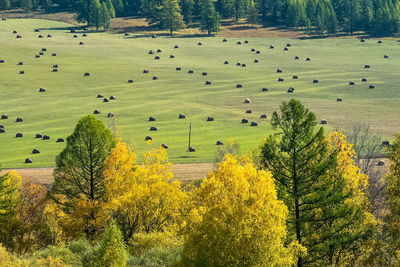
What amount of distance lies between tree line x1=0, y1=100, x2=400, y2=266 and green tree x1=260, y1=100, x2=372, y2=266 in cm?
8

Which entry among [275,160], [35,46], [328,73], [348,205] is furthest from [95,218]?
[35,46]

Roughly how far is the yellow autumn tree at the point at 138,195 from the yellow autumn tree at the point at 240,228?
14812 mm

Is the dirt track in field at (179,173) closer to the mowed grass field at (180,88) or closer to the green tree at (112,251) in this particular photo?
the mowed grass field at (180,88)

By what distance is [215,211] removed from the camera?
41.9 metres

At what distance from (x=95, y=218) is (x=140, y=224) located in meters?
4.52

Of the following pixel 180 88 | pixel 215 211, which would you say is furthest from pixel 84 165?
pixel 180 88

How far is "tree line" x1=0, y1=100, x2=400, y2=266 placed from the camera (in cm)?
4184

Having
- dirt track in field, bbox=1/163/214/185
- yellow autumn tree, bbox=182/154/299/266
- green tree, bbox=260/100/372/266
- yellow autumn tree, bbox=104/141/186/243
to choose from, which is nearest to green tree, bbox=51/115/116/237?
yellow autumn tree, bbox=104/141/186/243

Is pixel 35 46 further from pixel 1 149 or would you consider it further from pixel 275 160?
pixel 275 160

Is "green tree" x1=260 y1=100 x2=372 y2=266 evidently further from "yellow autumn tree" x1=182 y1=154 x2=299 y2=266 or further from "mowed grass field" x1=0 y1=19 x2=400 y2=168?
"mowed grass field" x1=0 y1=19 x2=400 y2=168

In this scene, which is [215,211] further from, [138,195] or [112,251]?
[138,195]

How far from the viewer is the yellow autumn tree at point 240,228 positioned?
41281mm

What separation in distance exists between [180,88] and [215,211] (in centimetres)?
10586

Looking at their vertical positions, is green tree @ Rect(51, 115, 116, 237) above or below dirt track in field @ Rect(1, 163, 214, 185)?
above
